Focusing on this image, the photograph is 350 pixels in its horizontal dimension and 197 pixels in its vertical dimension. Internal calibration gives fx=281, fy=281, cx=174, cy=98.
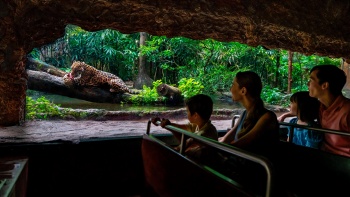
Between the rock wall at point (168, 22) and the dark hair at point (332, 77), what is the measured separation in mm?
1496

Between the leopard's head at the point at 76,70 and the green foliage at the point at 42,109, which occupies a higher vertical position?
the leopard's head at the point at 76,70

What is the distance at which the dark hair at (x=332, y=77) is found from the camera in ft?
7.53

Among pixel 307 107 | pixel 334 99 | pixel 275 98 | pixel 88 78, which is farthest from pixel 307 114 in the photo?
pixel 275 98

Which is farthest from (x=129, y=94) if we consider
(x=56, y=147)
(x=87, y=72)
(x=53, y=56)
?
(x=53, y=56)

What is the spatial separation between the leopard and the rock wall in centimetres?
353

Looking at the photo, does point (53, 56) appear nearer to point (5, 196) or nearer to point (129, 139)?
point (129, 139)

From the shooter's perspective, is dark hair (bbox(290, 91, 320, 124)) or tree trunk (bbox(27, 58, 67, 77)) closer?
dark hair (bbox(290, 91, 320, 124))

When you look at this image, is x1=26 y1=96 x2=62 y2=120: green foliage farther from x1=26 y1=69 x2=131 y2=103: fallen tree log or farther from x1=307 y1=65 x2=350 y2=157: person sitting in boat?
x1=307 y1=65 x2=350 y2=157: person sitting in boat

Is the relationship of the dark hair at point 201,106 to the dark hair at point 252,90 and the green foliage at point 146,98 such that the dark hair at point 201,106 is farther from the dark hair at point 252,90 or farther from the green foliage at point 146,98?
the green foliage at point 146,98

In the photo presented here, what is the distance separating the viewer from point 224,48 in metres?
10.7

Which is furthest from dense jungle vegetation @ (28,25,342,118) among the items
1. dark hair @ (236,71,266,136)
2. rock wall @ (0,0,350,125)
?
dark hair @ (236,71,266,136)

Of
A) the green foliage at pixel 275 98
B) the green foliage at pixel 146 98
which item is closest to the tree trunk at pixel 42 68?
the green foliage at pixel 146 98

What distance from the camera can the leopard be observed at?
7.12 m

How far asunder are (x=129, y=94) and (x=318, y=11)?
5278 millimetres
